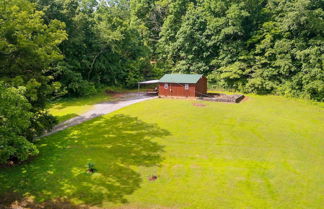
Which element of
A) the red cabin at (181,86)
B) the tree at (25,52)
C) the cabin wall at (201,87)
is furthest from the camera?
the cabin wall at (201,87)

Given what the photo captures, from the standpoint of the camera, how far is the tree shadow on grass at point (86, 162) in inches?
520

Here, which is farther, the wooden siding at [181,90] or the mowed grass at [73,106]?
the wooden siding at [181,90]

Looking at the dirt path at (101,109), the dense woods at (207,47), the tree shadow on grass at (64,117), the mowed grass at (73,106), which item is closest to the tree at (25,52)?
the dirt path at (101,109)

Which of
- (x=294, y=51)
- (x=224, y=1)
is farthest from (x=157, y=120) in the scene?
(x=224, y=1)

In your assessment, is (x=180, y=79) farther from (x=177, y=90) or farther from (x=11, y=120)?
(x=11, y=120)

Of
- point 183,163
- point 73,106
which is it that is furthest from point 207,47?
point 183,163

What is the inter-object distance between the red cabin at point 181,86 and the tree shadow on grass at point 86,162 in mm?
12207

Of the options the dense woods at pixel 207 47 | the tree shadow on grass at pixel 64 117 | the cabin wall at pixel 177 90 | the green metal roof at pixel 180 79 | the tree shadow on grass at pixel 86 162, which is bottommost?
the tree shadow on grass at pixel 86 162

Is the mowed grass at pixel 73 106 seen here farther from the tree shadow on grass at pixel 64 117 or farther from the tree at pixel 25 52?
the tree at pixel 25 52

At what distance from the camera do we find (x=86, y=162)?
1611cm

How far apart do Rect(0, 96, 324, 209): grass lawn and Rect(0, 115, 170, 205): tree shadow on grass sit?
2.0 inches

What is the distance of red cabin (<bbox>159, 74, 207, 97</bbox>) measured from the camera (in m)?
32.9

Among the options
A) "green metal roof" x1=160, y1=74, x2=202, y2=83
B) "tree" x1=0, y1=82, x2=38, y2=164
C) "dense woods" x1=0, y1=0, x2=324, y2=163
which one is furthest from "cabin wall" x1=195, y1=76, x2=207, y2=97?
"tree" x1=0, y1=82, x2=38, y2=164

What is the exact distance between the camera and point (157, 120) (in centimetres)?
2386
